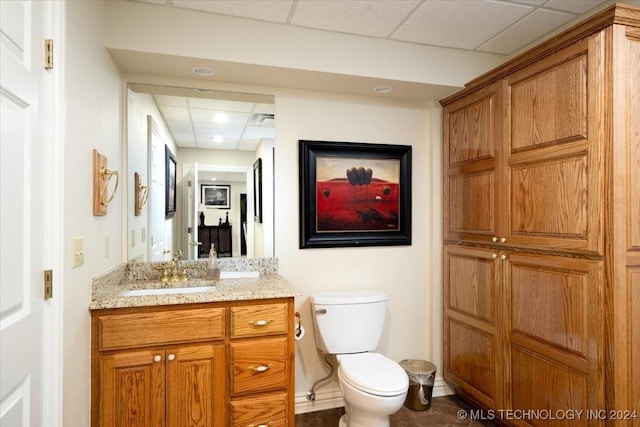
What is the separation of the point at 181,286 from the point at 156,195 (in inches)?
24.2

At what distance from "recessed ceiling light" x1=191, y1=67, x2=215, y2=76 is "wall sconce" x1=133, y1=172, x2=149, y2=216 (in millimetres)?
712

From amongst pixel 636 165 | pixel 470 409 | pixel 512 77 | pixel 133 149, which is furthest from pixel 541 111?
pixel 133 149

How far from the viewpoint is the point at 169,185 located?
229 centimetres

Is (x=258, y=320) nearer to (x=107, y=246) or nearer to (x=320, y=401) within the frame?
(x=107, y=246)

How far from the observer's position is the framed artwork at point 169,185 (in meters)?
2.27

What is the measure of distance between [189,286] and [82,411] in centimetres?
75

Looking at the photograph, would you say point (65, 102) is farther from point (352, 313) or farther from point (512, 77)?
point (512, 77)

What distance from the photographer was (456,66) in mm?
2359

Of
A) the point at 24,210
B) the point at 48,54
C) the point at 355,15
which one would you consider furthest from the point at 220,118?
the point at 24,210

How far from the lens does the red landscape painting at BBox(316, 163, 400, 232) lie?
2451 millimetres

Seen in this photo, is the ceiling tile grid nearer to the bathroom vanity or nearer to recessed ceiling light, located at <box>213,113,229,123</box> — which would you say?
recessed ceiling light, located at <box>213,113,229,123</box>

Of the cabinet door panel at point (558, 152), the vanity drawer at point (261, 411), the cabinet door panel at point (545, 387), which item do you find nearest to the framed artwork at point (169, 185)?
the vanity drawer at point (261, 411)

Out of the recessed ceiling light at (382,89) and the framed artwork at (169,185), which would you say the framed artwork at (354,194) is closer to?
the recessed ceiling light at (382,89)

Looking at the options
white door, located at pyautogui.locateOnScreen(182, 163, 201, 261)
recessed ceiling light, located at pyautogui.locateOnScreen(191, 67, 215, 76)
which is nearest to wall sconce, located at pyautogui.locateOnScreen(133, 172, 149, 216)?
white door, located at pyautogui.locateOnScreen(182, 163, 201, 261)
